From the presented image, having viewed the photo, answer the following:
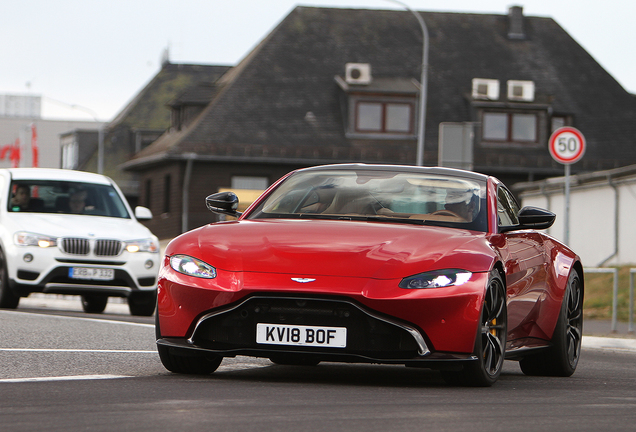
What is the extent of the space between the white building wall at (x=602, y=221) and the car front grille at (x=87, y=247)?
15.0 meters

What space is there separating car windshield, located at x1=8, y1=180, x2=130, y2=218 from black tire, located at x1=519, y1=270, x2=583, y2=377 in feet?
29.4

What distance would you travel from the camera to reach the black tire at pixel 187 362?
758 cm

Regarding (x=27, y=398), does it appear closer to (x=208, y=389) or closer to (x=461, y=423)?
(x=208, y=389)

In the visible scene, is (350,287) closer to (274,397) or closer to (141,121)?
(274,397)

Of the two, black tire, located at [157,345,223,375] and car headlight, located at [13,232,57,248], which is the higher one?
car headlight, located at [13,232,57,248]

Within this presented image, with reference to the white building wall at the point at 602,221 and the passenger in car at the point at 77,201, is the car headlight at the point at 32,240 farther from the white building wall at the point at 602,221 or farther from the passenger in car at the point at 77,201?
the white building wall at the point at 602,221

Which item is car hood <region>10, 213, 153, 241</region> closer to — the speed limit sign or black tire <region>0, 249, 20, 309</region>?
black tire <region>0, 249, 20, 309</region>

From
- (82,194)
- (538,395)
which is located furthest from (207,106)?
(538,395)

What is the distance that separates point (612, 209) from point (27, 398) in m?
24.9

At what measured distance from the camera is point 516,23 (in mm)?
52094

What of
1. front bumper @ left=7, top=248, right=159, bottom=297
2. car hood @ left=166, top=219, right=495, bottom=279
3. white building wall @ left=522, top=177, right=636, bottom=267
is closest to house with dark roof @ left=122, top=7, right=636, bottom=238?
white building wall @ left=522, top=177, right=636, bottom=267

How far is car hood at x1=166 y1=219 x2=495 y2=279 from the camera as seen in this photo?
22.8 feet

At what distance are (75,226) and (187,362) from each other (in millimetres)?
8773

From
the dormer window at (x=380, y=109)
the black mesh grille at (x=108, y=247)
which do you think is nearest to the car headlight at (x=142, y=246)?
the black mesh grille at (x=108, y=247)
